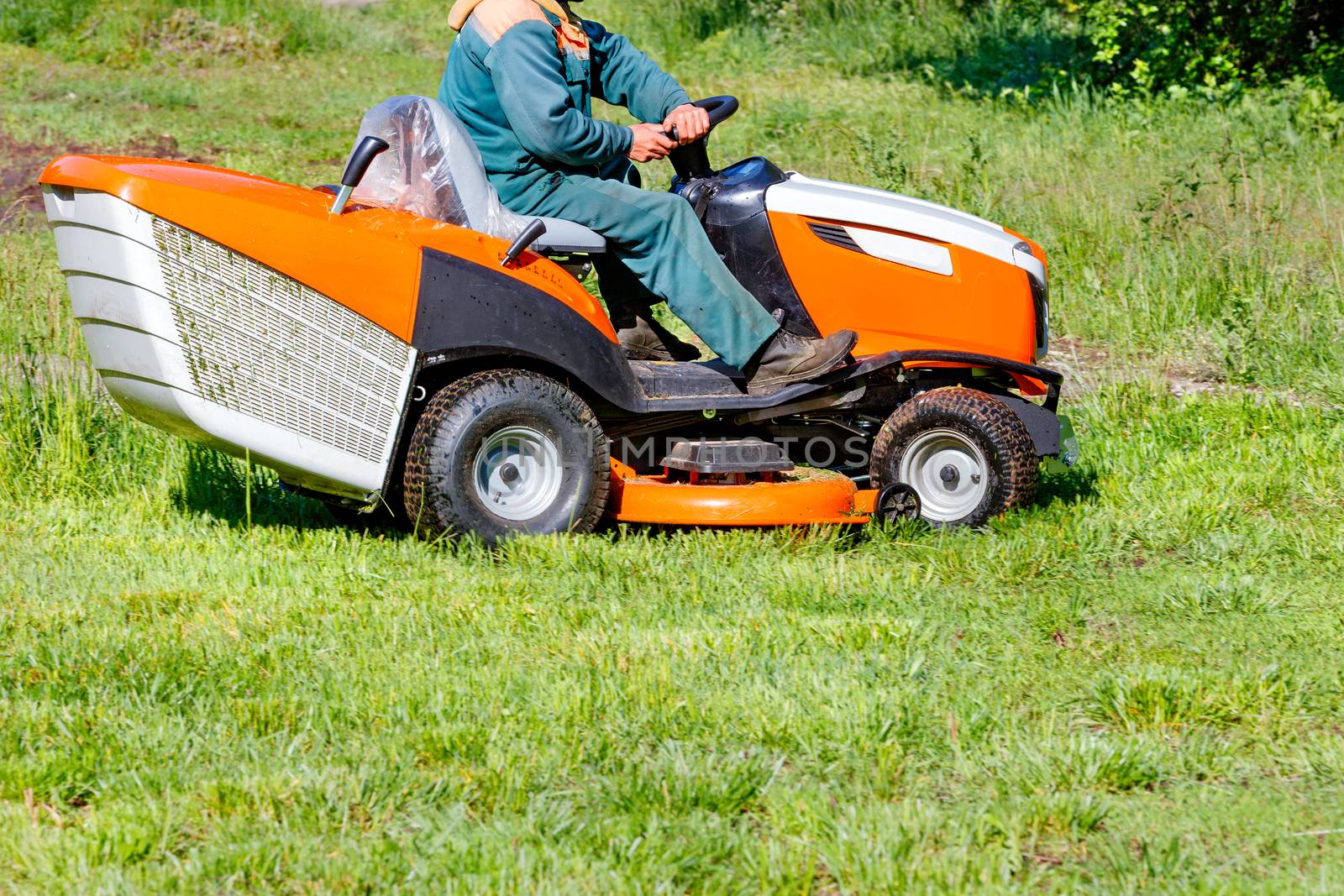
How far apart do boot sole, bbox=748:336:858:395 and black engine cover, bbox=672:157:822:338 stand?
0.60ft

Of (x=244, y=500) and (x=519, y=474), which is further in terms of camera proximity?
(x=244, y=500)

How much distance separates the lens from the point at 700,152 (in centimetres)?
472

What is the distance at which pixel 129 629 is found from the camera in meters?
3.54

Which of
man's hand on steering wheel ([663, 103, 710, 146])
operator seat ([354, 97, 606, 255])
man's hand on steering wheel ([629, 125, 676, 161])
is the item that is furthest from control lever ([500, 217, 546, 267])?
man's hand on steering wheel ([663, 103, 710, 146])

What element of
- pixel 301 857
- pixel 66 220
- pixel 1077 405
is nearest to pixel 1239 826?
pixel 301 857

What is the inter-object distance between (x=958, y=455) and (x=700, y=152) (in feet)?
4.14

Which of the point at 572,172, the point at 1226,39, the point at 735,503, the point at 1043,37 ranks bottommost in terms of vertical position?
the point at 735,503

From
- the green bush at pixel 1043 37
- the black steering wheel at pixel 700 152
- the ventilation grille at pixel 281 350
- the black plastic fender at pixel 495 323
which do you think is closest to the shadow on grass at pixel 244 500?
the ventilation grille at pixel 281 350

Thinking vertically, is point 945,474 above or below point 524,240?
below

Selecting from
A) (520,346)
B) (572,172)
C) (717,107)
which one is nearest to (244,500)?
(520,346)

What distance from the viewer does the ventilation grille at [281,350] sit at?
3680 mm

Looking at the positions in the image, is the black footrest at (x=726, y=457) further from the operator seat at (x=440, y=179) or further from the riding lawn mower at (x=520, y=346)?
the operator seat at (x=440, y=179)

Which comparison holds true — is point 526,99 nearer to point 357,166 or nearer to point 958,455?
point 357,166

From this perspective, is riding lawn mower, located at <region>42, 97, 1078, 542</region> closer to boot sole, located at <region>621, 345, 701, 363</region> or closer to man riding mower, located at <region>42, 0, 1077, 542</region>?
man riding mower, located at <region>42, 0, 1077, 542</region>
